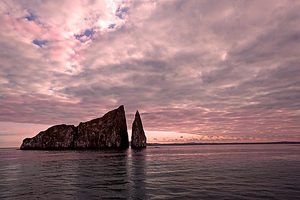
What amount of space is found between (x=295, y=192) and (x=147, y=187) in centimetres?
1541

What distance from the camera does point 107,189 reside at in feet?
68.8

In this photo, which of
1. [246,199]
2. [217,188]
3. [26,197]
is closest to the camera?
[246,199]

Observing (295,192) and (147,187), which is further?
(147,187)

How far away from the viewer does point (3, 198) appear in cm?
1834

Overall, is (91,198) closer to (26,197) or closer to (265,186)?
(26,197)

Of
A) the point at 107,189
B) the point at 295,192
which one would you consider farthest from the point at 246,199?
the point at 107,189

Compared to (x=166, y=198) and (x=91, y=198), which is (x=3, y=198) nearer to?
(x=91, y=198)

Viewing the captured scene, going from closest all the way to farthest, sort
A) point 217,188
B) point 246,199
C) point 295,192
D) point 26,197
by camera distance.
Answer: point 246,199
point 26,197
point 295,192
point 217,188

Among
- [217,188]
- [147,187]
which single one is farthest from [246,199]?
[147,187]

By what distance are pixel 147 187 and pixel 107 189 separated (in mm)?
4431

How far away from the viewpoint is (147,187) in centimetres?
2183

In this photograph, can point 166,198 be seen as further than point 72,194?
No

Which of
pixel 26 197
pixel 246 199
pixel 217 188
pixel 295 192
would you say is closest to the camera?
pixel 246 199

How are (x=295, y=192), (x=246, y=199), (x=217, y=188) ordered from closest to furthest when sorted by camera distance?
(x=246, y=199)
(x=295, y=192)
(x=217, y=188)
